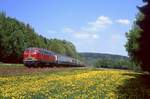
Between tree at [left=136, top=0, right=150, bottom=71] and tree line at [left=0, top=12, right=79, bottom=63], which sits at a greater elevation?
tree line at [left=0, top=12, right=79, bottom=63]

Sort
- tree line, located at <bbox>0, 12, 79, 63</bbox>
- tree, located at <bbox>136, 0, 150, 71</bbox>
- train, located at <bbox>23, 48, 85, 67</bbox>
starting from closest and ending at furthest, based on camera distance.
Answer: tree, located at <bbox>136, 0, 150, 71</bbox> → train, located at <bbox>23, 48, 85, 67</bbox> → tree line, located at <bbox>0, 12, 79, 63</bbox>

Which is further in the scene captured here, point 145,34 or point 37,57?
point 37,57

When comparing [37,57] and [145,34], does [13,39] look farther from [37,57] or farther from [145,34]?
[145,34]

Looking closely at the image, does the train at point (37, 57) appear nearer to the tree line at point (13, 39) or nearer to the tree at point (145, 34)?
the tree at point (145, 34)

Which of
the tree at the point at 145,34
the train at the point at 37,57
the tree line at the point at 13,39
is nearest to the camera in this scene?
the tree at the point at 145,34

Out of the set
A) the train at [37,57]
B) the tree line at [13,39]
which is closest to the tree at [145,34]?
the train at [37,57]

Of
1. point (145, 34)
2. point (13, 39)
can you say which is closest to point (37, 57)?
point (145, 34)

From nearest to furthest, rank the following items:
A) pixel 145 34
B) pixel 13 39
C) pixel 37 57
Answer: pixel 145 34, pixel 37 57, pixel 13 39

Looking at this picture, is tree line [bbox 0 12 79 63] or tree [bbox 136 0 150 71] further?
tree line [bbox 0 12 79 63]

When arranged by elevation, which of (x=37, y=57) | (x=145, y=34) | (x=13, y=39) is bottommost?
(x=37, y=57)

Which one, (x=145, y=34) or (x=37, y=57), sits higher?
(x=145, y=34)

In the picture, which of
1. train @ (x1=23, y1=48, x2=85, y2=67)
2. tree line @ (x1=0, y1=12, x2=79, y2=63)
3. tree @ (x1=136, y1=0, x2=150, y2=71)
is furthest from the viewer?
tree line @ (x1=0, y1=12, x2=79, y2=63)

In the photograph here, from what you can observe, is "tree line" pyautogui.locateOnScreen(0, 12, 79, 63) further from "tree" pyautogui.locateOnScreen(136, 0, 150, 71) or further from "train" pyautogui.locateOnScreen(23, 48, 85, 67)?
"tree" pyautogui.locateOnScreen(136, 0, 150, 71)

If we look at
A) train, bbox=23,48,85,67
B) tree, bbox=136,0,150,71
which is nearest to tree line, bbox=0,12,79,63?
train, bbox=23,48,85,67
